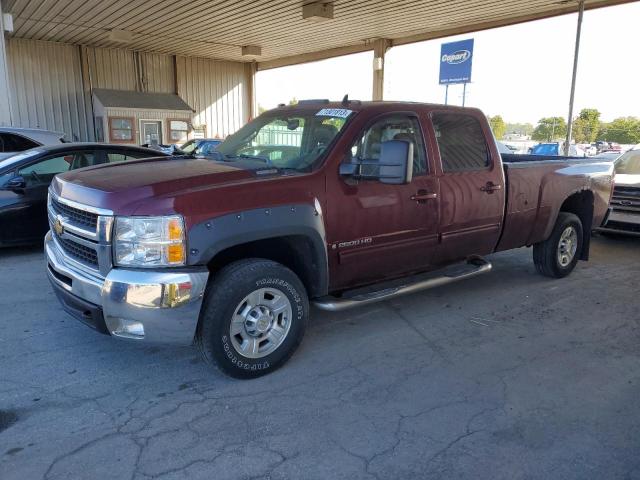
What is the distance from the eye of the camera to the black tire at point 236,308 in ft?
11.4

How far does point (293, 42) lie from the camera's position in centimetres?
2036

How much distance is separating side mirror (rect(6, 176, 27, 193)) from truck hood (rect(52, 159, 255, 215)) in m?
3.23

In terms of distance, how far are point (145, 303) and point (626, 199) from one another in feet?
25.1

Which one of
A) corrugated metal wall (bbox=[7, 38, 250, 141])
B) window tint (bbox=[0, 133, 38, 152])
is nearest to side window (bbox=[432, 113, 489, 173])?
window tint (bbox=[0, 133, 38, 152])

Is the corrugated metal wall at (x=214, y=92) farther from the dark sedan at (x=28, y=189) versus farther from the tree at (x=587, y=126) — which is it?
the tree at (x=587, y=126)

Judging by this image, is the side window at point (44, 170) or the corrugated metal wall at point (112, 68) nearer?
the side window at point (44, 170)

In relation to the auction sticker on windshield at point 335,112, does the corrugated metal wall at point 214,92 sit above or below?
above

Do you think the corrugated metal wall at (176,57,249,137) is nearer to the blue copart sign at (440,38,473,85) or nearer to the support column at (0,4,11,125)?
the support column at (0,4,11,125)

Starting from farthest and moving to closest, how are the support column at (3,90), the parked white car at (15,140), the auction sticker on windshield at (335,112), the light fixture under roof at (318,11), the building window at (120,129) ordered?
the building window at (120,129), the light fixture under roof at (318,11), the support column at (3,90), the parked white car at (15,140), the auction sticker on windshield at (335,112)

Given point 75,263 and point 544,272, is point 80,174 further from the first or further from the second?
point 544,272

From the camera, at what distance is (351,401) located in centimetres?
350

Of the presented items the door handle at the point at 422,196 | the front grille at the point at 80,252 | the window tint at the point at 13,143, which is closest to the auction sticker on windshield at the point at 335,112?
the door handle at the point at 422,196

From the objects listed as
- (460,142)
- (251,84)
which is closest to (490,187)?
(460,142)

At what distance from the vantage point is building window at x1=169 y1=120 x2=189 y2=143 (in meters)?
22.5
